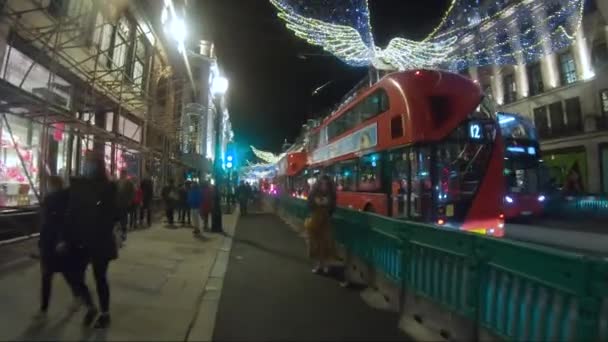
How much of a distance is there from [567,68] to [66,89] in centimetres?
2990

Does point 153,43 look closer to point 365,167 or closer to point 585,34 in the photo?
point 365,167

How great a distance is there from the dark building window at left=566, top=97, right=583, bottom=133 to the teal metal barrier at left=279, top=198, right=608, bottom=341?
2794cm

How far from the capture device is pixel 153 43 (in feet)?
69.1

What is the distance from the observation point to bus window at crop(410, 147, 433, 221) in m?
9.75

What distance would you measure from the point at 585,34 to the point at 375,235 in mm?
27659

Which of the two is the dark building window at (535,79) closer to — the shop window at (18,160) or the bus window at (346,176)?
the bus window at (346,176)

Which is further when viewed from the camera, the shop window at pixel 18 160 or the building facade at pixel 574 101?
the building facade at pixel 574 101

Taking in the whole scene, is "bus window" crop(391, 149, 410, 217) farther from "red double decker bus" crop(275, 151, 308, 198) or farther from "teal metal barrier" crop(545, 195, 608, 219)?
"teal metal barrier" crop(545, 195, 608, 219)

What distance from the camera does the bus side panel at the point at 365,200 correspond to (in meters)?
11.5

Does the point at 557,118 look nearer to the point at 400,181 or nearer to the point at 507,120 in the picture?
the point at 507,120

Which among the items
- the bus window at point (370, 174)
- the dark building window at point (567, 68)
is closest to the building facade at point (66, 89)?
the bus window at point (370, 174)

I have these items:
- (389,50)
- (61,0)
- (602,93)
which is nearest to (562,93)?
(602,93)

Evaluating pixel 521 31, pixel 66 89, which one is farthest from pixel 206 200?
pixel 521 31

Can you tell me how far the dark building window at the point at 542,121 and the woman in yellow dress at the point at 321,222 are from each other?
28.4 meters
